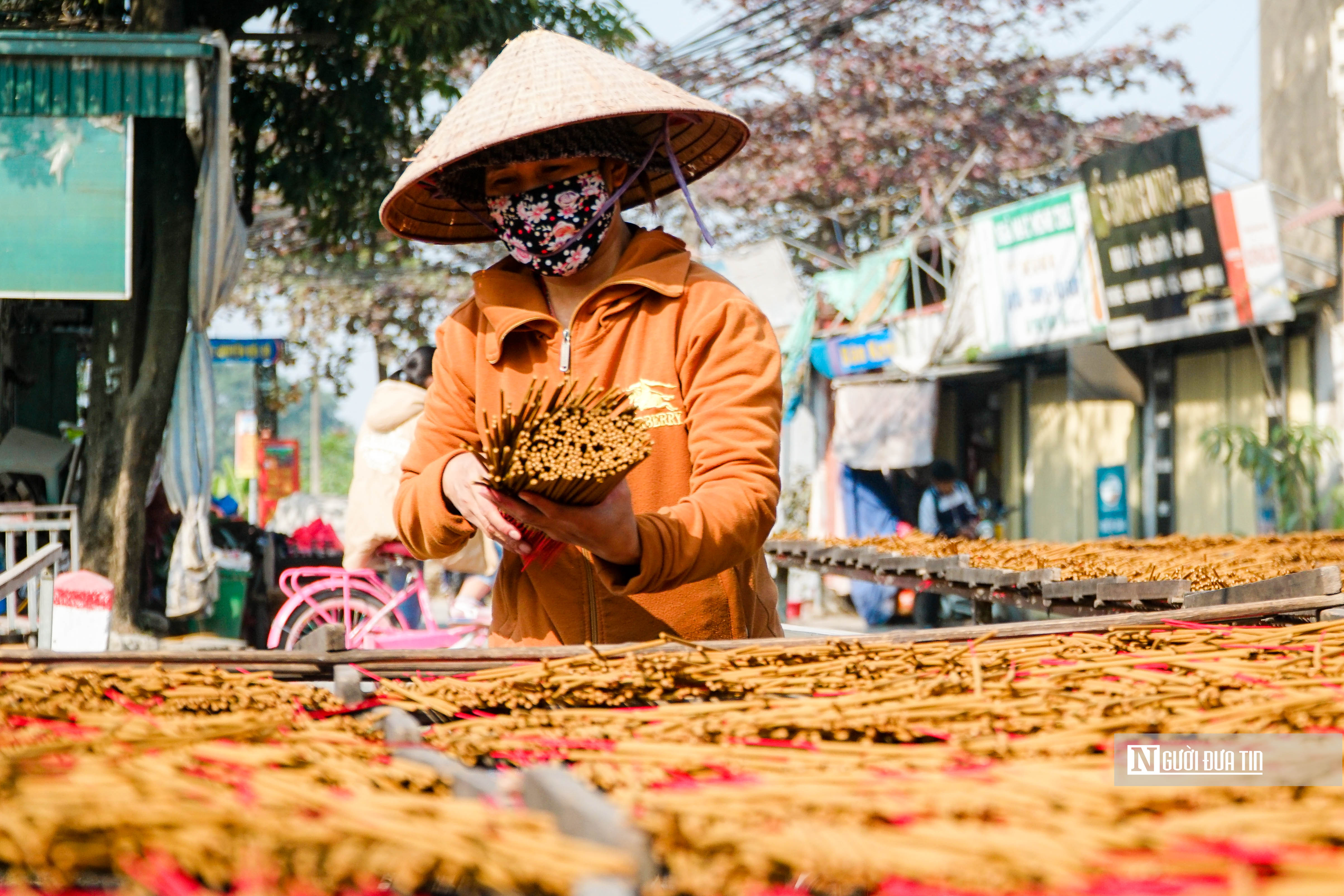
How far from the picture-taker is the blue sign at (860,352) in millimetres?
13383

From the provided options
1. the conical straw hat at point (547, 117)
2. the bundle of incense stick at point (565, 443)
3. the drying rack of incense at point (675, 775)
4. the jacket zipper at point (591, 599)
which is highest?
the conical straw hat at point (547, 117)

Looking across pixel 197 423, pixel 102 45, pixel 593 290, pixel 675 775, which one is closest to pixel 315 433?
pixel 197 423

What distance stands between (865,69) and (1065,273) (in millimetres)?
7355

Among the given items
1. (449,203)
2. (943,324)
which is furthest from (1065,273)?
(449,203)

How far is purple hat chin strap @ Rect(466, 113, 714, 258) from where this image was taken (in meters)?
2.56

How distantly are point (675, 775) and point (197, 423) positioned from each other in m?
7.72

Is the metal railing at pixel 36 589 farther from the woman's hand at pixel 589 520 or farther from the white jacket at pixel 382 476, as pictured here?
the woman's hand at pixel 589 520

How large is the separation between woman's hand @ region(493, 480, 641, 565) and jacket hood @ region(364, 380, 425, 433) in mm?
4485

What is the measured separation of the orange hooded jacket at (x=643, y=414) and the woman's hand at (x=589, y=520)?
10.0 inches

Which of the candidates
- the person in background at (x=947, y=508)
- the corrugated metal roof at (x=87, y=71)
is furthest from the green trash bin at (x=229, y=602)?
the person in background at (x=947, y=508)

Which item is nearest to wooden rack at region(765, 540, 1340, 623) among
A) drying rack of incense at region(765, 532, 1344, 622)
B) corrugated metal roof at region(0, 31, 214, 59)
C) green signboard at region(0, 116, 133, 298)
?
drying rack of incense at region(765, 532, 1344, 622)

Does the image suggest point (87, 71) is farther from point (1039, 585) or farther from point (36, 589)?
point (1039, 585)

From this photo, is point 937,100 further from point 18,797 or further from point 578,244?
point 18,797

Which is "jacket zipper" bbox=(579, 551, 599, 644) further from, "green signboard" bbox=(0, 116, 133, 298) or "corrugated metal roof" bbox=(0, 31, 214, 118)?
"corrugated metal roof" bbox=(0, 31, 214, 118)
